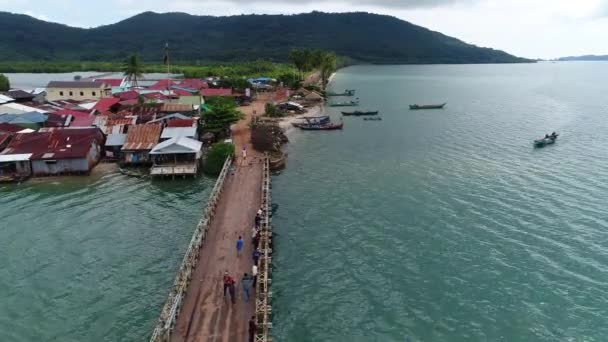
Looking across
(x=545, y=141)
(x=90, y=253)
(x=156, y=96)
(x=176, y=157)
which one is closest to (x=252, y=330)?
(x=90, y=253)

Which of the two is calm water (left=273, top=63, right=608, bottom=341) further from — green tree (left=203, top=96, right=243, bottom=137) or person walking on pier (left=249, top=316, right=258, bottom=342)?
green tree (left=203, top=96, right=243, bottom=137)

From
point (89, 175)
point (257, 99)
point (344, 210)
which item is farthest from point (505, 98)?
point (89, 175)

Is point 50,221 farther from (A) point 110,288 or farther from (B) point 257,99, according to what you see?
(B) point 257,99

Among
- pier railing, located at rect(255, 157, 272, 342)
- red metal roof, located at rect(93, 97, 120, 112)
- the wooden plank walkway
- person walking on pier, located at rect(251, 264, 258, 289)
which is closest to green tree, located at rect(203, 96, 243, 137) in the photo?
the wooden plank walkway

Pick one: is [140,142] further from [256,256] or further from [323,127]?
[323,127]

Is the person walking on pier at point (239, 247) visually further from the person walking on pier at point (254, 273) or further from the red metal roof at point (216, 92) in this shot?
the red metal roof at point (216, 92)

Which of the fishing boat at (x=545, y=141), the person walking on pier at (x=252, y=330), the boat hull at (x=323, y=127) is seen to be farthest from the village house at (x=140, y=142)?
the fishing boat at (x=545, y=141)
